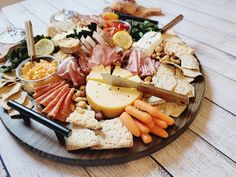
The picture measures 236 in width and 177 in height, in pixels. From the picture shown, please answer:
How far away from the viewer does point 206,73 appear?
134 centimetres

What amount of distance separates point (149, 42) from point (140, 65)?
0.17m

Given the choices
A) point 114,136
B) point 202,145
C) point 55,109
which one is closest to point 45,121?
point 55,109

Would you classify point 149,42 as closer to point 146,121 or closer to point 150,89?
point 150,89

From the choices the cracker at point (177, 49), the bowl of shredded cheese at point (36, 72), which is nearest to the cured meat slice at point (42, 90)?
the bowl of shredded cheese at point (36, 72)

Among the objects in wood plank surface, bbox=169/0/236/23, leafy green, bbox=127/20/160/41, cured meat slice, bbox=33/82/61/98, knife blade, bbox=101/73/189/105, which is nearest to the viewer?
knife blade, bbox=101/73/189/105

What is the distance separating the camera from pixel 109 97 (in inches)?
43.0

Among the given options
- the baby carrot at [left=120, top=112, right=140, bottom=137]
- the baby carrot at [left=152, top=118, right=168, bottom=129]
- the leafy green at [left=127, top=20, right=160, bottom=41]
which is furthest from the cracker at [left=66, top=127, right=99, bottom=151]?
the leafy green at [left=127, top=20, right=160, bottom=41]

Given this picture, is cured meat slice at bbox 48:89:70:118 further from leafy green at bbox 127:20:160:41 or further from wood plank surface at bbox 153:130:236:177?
leafy green at bbox 127:20:160:41

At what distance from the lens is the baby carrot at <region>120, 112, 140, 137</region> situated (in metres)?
0.94

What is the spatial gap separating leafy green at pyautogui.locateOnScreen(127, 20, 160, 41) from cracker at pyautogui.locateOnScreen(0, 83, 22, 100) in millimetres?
672

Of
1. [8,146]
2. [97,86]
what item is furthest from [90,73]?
[8,146]

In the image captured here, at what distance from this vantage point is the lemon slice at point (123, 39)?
139 centimetres

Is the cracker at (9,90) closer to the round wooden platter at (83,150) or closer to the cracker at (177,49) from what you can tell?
the round wooden platter at (83,150)

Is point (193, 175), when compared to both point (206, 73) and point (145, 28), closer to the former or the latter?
point (206, 73)
